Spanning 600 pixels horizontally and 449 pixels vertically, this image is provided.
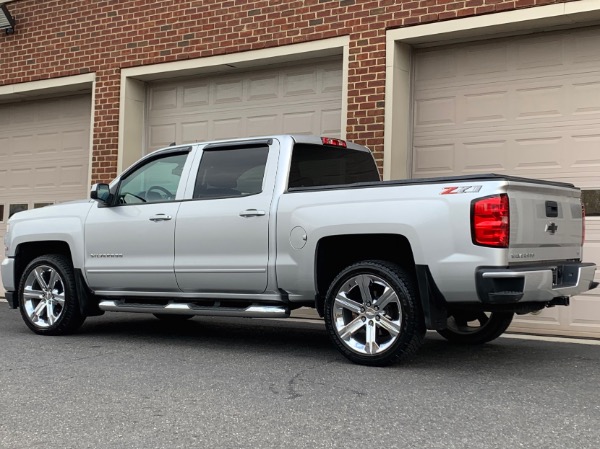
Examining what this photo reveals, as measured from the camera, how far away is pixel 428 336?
7906mm

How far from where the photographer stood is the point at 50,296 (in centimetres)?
771

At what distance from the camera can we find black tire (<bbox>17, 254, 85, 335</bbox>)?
7.54 metres

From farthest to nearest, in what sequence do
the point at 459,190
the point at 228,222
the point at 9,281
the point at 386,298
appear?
the point at 9,281 → the point at 228,222 → the point at 386,298 → the point at 459,190

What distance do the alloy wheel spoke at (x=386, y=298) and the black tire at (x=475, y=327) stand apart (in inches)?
54.3

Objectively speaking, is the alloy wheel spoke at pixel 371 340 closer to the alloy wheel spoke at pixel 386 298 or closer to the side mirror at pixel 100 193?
the alloy wheel spoke at pixel 386 298

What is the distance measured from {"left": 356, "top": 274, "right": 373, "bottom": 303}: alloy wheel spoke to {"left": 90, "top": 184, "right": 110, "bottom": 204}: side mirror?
2787mm

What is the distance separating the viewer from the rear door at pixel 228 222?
6473mm

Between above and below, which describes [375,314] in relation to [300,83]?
below

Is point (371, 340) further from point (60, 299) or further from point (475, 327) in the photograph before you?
point (60, 299)

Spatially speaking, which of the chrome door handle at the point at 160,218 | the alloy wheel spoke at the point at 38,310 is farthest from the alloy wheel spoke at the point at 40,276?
the chrome door handle at the point at 160,218

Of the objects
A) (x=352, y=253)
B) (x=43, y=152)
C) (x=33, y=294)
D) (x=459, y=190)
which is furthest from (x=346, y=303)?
(x=43, y=152)

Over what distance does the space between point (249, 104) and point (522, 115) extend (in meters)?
3.87

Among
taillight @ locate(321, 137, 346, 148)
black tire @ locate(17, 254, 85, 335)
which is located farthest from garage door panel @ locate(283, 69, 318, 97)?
black tire @ locate(17, 254, 85, 335)

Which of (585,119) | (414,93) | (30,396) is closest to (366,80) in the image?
(414,93)
